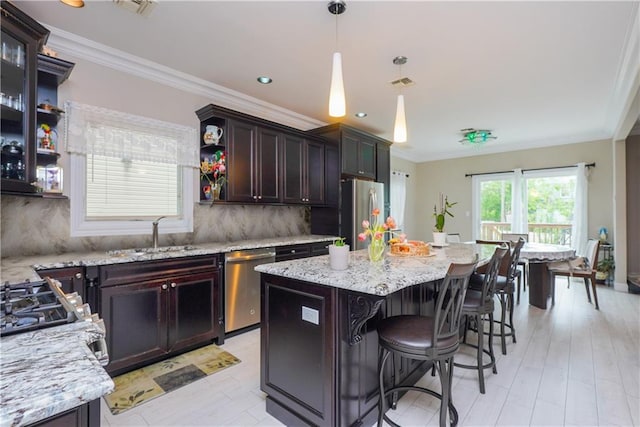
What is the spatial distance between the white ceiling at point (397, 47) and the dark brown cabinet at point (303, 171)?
52cm

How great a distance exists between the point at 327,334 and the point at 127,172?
2.57 metres

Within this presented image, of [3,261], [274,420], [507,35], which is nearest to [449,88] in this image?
[507,35]

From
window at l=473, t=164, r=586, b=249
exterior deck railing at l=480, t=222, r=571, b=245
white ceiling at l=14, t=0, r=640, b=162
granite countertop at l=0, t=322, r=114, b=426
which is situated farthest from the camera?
exterior deck railing at l=480, t=222, r=571, b=245

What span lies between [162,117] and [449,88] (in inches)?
124

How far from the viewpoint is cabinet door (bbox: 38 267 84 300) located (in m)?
2.10

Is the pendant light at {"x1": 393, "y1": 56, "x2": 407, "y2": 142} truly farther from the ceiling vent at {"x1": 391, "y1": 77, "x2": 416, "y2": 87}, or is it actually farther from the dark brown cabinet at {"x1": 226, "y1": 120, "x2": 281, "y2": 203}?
the dark brown cabinet at {"x1": 226, "y1": 120, "x2": 281, "y2": 203}

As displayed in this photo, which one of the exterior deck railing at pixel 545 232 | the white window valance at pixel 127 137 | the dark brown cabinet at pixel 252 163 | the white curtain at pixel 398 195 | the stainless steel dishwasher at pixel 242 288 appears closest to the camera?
the white window valance at pixel 127 137

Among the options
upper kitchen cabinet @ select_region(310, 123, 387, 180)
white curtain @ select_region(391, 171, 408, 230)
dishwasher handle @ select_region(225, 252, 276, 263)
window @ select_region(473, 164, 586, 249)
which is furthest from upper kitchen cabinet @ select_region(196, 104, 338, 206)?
window @ select_region(473, 164, 586, 249)

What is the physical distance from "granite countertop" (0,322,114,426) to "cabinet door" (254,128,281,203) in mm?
2809

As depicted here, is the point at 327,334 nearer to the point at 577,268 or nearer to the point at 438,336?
the point at 438,336

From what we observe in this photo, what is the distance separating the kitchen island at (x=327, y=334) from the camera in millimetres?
1654

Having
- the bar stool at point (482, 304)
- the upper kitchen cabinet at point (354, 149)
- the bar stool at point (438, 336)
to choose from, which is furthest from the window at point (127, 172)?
the bar stool at point (482, 304)

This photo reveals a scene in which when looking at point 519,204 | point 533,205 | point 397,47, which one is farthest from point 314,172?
point 533,205

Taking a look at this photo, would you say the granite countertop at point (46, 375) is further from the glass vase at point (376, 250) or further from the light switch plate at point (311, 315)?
the glass vase at point (376, 250)
